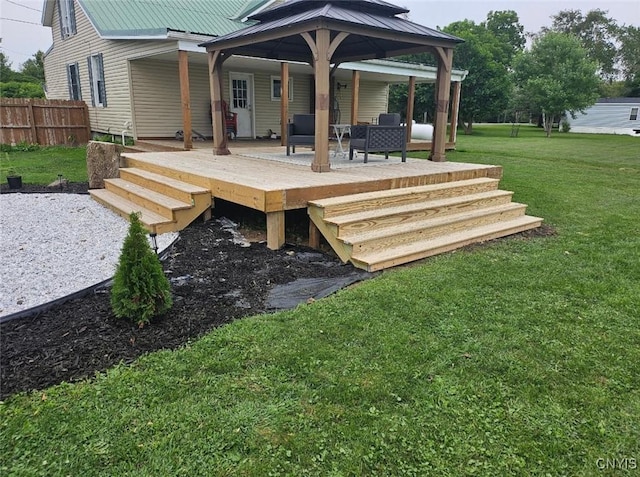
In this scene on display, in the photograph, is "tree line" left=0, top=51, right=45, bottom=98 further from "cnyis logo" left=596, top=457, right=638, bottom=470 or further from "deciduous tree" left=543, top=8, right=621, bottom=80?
"deciduous tree" left=543, top=8, right=621, bottom=80

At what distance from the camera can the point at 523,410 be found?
85.0 inches


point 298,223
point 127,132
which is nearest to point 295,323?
point 298,223

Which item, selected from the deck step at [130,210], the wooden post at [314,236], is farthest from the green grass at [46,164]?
the wooden post at [314,236]

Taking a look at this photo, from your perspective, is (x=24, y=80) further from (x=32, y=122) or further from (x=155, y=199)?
(x=155, y=199)

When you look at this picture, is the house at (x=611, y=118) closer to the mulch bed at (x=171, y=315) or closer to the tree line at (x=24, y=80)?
the tree line at (x=24, y=80)

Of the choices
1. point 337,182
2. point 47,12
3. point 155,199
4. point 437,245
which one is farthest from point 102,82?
point 437,245

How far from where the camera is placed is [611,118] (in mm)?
38469

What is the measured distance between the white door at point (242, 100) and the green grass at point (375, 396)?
11.0 meters

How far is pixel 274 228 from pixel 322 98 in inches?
77.4

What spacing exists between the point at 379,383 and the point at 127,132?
38.4 ft

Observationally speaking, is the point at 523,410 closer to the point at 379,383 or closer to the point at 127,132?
the point at 379,383

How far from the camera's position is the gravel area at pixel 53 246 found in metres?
3.57

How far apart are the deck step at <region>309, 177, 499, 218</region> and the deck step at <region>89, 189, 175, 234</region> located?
1.73 meters

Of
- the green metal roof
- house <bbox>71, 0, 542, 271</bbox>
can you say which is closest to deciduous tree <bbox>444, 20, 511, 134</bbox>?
the green metal roof
